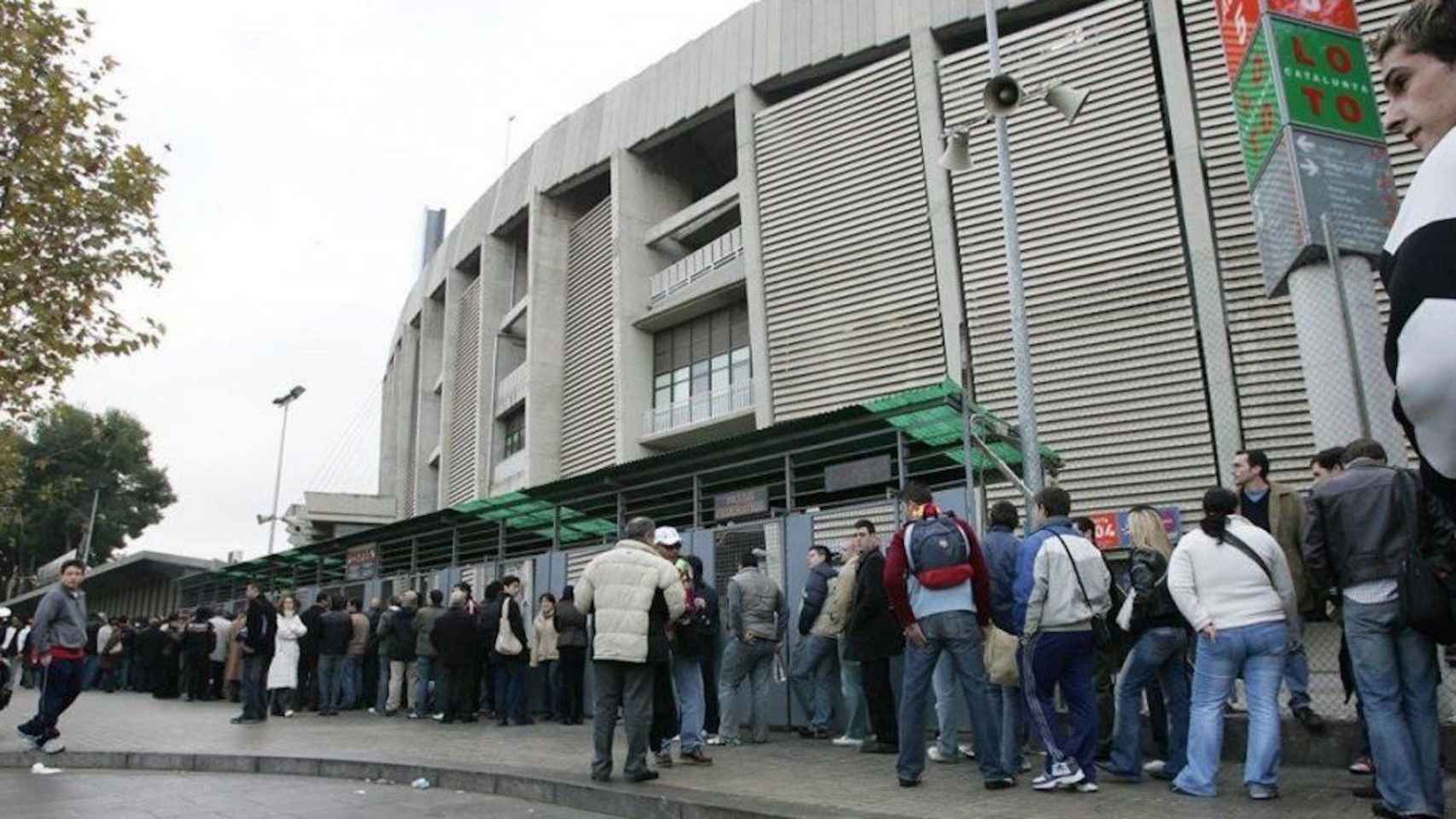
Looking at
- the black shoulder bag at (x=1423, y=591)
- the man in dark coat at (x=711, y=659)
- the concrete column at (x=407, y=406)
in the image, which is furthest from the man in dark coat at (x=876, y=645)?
the concrete column at (x=407, y=406)

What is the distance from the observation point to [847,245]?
2241 cm

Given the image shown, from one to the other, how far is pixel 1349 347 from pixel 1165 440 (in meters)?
10.5

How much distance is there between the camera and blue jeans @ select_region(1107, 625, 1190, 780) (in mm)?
6512

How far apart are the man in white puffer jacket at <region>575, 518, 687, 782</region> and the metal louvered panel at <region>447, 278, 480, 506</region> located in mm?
27757

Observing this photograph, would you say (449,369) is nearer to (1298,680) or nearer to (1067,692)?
(1067,692)

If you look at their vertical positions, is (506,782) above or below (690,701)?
below

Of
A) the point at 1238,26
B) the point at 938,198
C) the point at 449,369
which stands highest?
the point at 449,369

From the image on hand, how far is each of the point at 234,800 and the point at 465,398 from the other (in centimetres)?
3019

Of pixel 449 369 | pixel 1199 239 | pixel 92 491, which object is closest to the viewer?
pixel 1199 239

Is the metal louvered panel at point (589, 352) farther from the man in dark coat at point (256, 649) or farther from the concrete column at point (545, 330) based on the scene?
the man in dark coat at point (256, 649)

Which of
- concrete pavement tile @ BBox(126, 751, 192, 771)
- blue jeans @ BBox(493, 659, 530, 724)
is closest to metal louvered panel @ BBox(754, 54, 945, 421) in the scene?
blue jeans @ BBox(493, 659, 530, 724)

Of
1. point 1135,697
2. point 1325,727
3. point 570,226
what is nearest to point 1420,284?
point 1135,697

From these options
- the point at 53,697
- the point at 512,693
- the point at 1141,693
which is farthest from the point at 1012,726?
the point at 53,697

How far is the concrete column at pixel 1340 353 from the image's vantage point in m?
9.23
